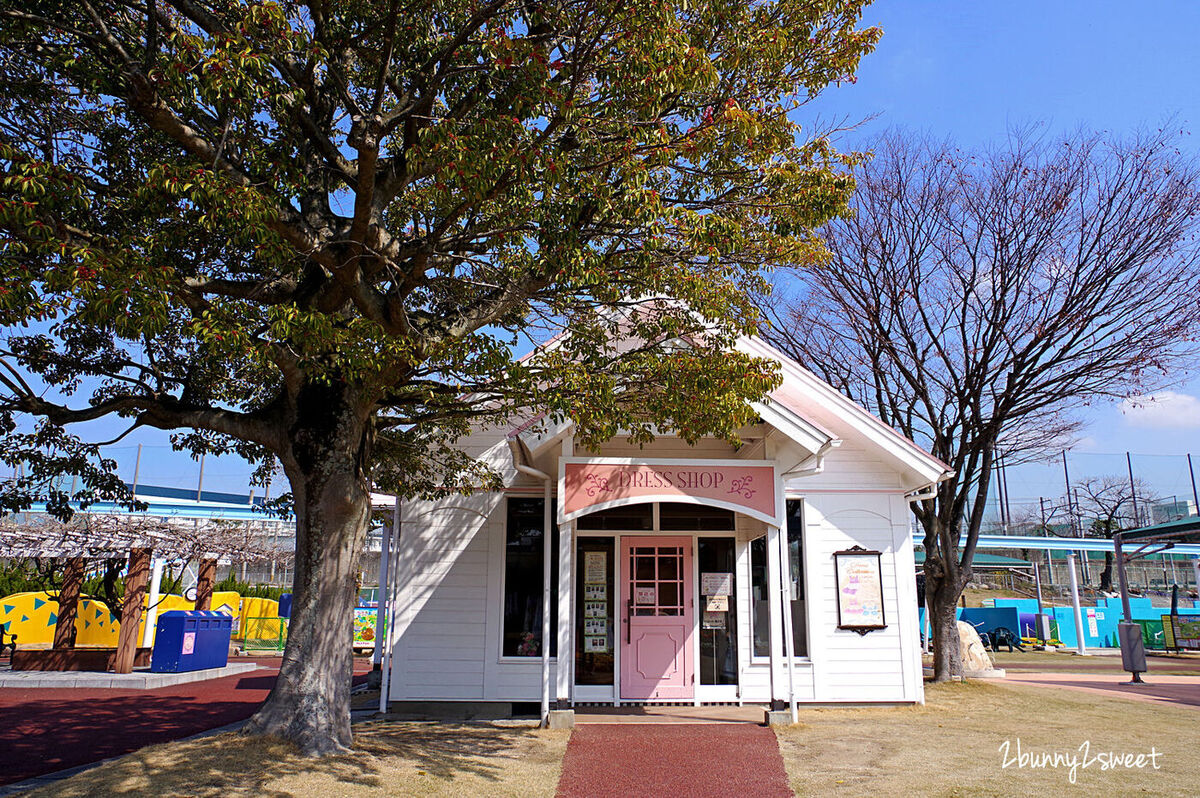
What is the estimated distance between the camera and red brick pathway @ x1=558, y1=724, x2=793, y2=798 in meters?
6.82

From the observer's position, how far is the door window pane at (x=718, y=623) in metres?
11.3

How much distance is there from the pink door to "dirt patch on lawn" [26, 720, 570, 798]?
9.44 ft

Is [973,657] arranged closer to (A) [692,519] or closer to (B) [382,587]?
(A) [692,519]

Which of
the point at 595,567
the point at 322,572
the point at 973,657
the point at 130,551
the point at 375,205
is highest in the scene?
the point at 375,205

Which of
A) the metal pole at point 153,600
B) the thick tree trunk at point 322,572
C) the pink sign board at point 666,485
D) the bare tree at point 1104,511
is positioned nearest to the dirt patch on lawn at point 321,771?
the thick tree trunk at point 322,572

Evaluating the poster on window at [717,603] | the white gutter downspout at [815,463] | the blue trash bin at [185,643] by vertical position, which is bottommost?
the blue trash bin at [185,643]

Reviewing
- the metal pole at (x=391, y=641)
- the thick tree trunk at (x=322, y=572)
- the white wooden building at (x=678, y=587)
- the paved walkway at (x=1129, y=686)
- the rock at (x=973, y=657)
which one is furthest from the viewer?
the rock at (x=973, y=657)

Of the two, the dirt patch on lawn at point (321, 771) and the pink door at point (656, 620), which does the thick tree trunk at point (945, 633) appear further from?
the dirt patch on lawn at point (321, 771)

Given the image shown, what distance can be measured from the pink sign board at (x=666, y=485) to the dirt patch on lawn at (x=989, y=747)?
263 cm

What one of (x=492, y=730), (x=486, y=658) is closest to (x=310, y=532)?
(x=492, y=730)

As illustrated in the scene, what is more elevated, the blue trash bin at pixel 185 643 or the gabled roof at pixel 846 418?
the gabled roof at pixel 846 418

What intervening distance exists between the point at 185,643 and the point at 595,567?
926 cm

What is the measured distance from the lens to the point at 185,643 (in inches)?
617

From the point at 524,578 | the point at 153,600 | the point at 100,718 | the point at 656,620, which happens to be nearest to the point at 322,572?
the point at 524,578
